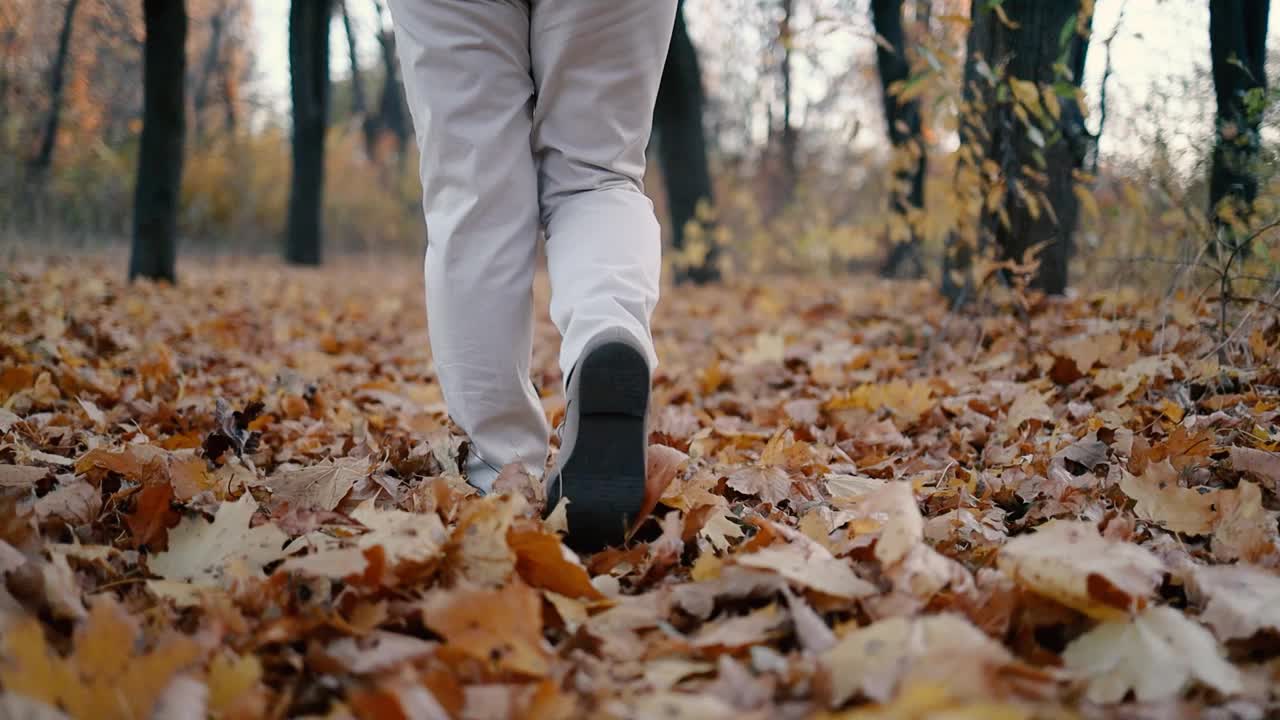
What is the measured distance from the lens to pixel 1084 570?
94 centimetres

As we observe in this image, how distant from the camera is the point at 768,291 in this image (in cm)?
693

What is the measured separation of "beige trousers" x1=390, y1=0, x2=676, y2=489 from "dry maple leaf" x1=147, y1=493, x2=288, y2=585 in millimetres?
402

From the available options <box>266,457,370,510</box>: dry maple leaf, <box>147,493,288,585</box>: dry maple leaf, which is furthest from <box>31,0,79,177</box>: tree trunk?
<box>147,493,288,585</box>: dry maple leaf

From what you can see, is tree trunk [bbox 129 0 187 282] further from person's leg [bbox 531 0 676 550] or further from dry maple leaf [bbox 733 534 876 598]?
dry maple leaf [bbox 733 534 876 598]

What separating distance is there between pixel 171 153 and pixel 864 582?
723 cm

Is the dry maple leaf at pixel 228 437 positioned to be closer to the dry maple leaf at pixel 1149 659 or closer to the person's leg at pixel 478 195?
the person's leg at pixel 478 195

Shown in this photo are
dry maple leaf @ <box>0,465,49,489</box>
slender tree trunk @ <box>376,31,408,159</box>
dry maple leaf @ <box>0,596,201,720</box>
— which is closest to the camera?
dry maple leaf @ <box>0,596,201,720</box>

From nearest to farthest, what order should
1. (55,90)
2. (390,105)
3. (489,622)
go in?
(489,622) < (55,90) < (390,105)

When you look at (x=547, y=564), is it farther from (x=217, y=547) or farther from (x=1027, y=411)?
(x=1027, y=411)

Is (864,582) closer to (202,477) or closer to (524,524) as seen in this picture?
(524,524)

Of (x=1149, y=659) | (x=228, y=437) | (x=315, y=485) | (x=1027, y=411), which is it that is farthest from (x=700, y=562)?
(x=1027, y=411)

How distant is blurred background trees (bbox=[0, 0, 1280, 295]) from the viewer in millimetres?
2941

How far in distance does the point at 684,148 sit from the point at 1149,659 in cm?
797

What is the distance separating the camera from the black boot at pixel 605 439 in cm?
127
